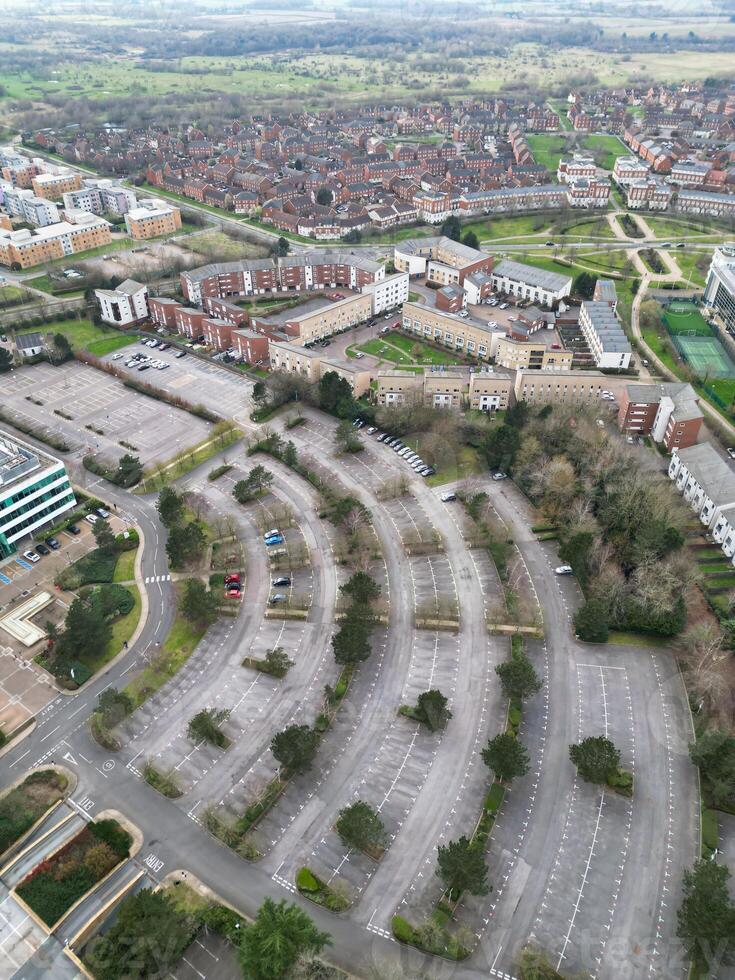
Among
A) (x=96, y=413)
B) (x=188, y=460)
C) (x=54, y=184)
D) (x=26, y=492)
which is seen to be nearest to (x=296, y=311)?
(x=96, y=413)

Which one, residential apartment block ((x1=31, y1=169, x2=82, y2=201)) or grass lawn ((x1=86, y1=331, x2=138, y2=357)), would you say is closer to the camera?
grass lawn ((x1=86, y1=331, x2=138, y2=357))

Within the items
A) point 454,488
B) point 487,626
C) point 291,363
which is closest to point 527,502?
point 454,488

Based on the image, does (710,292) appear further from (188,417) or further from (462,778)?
(462,778)

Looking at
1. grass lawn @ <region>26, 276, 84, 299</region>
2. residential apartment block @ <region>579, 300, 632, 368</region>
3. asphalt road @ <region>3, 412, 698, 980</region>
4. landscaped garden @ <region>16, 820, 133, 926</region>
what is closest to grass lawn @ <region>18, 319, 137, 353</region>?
grass lawn @ <region>26, 276, 84, 299</region>

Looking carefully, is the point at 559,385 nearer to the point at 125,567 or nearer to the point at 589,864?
the point at 125,567

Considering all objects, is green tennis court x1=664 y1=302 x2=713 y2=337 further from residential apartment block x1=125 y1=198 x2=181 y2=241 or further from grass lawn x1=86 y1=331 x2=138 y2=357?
residential apartment block x1=125 y1=198 x2=181 y2=241
